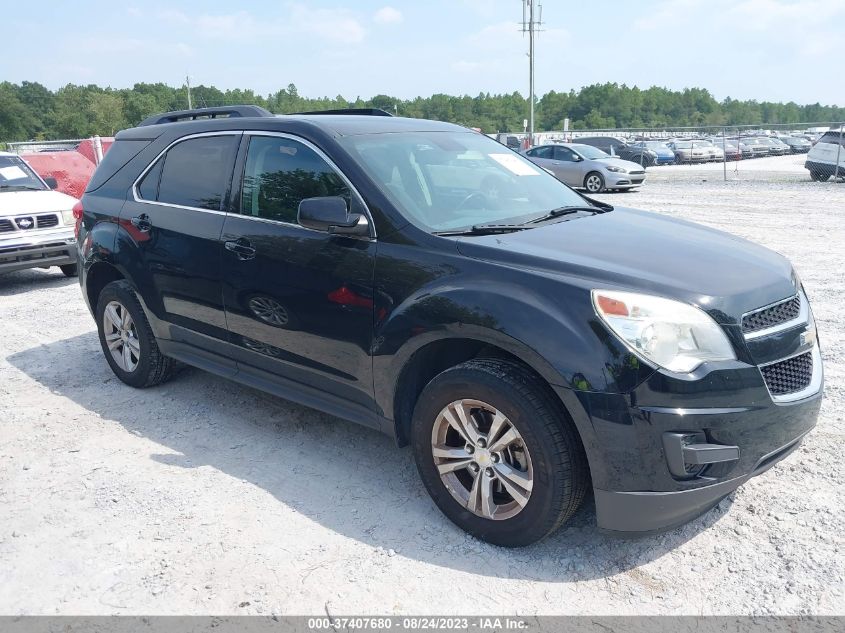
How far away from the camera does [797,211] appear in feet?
45.3

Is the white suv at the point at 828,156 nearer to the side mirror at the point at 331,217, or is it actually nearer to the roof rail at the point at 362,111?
the roof rail at the point at 362,111

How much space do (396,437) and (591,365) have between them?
47.8 inches

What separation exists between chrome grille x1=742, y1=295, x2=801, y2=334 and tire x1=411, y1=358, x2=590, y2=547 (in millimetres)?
834

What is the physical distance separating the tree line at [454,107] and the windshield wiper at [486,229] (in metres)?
61.0

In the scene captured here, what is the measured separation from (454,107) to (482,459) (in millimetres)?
109432

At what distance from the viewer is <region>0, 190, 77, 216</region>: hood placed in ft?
→ 28.8

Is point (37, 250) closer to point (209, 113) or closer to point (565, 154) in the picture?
point (209, 113)

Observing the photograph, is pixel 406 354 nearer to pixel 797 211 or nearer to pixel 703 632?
pixel 703 632

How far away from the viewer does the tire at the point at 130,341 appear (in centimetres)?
498

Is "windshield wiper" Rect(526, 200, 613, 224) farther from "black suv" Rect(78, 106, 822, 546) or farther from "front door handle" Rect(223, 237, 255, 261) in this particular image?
"front door handle" Rect(223, 237, 255, 261)

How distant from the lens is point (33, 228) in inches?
349

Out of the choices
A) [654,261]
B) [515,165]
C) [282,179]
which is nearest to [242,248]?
[282,179]

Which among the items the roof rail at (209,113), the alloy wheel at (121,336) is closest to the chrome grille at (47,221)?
the roof rail at (209,113)

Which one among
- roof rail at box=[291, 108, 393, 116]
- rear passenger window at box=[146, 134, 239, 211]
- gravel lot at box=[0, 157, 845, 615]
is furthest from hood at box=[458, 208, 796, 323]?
rear passenger window at box=[146, 134, 239, 211]
